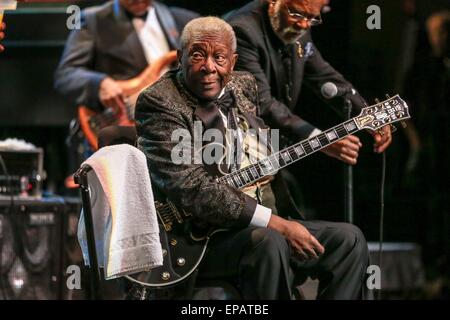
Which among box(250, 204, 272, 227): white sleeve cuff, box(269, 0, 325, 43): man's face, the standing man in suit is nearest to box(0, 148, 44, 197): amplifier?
the standing man in suit

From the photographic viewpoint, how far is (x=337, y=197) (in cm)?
445

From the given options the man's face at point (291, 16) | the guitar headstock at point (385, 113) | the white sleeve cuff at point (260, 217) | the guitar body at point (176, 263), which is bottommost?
the guitar body at point (176, 263)

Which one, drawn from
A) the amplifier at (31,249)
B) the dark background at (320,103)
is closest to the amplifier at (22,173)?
the amplifier at (31,249)

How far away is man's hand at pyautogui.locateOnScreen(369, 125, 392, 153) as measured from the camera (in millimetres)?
3834

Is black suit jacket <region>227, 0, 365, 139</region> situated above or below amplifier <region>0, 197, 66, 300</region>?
above

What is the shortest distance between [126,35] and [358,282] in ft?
8.13

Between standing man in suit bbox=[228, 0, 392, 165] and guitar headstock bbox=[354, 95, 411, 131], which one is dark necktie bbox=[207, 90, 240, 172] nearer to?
standing man in suit bbox=[228, 0, 392, 165]

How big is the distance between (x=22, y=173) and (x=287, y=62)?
1.73m

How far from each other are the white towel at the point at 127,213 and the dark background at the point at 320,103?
1141 mm

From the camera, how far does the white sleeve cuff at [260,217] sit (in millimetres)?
3476

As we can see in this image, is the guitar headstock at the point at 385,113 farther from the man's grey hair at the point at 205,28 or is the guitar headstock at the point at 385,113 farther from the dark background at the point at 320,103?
the man's grey hair at the point at 205,28

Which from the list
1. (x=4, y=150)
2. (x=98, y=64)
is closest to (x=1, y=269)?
(x=4, y=150)
